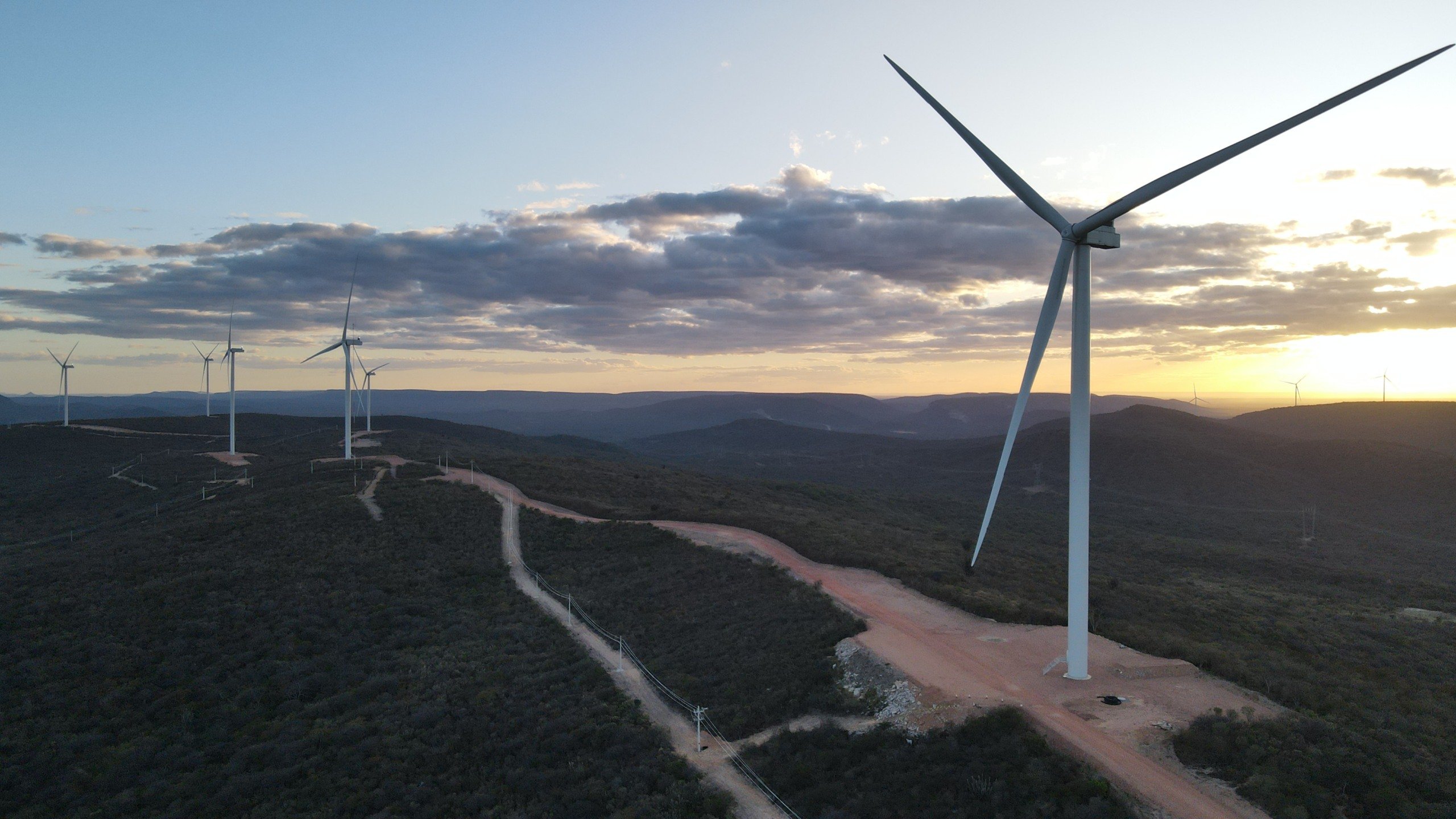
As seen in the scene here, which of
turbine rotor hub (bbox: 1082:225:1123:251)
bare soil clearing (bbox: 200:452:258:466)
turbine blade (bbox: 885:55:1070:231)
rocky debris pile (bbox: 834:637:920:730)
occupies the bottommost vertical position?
rocky debris pile (bbox: 834:637:920:730)

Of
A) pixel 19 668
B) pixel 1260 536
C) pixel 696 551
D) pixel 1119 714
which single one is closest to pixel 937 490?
pixel 1260 536

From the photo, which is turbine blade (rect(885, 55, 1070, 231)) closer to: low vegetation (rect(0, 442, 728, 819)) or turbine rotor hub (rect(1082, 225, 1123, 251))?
turbine rotor hub (rect(1082, 225, 1123, 251))

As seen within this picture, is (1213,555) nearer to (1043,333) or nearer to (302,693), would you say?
(1043,333)

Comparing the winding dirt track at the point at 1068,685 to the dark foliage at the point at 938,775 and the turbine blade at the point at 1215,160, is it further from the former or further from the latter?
the turbine blade at the point at 1215,160

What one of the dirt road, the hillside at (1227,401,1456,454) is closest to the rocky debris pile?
the dirt road

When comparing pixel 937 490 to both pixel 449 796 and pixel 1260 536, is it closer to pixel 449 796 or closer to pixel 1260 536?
pixel 1260 536
